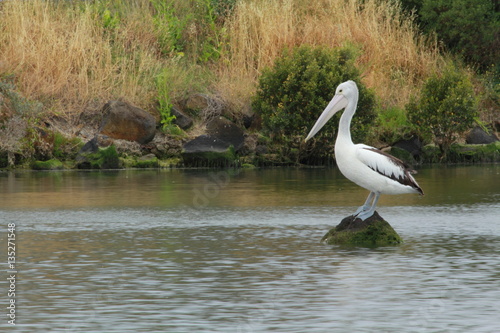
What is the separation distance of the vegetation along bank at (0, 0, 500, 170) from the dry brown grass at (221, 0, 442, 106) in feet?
0.23

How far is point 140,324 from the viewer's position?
6.91m

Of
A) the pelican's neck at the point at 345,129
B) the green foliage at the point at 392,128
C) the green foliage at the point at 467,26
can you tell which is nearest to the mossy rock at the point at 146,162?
the green foliage at the point at 392,128

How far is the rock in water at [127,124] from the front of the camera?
91.4 ft

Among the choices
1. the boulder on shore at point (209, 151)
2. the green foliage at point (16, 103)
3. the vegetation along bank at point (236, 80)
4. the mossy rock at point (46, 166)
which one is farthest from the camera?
the boulder on shore at point (209, 151)

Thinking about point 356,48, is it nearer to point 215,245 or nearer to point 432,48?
point 432,48

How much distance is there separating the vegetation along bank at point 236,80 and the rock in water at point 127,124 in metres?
0.03

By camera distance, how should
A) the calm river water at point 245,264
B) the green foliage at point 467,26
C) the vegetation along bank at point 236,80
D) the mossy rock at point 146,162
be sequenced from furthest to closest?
the green foliage at point 467,26, the mossy rock at point 146,162, the vegetation along bank at point 236,80, the calm river water at point 245,264

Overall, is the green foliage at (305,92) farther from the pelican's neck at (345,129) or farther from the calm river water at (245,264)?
the pelican's neck at (345,129)

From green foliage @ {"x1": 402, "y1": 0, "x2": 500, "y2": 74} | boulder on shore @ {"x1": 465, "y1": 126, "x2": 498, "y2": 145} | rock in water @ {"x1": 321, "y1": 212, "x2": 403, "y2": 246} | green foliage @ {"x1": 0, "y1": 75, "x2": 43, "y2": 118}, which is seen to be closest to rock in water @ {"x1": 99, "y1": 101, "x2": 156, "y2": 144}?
green foliage @ {"x1": 0, "y1": 75, "x2": 43, "y2": 118}

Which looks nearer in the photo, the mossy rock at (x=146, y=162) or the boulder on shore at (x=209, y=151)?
the boulder on shore at (x=209, y=151)

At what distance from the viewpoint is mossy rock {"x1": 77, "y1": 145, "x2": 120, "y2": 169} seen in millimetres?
26703

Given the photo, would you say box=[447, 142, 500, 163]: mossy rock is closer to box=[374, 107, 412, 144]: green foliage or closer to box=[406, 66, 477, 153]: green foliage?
box=[406, 66, 477, 153]: green foliage

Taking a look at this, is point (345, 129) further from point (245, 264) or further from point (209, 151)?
point (209, 151)

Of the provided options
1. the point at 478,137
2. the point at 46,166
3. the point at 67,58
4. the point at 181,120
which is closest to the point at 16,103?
the point at 46,166
